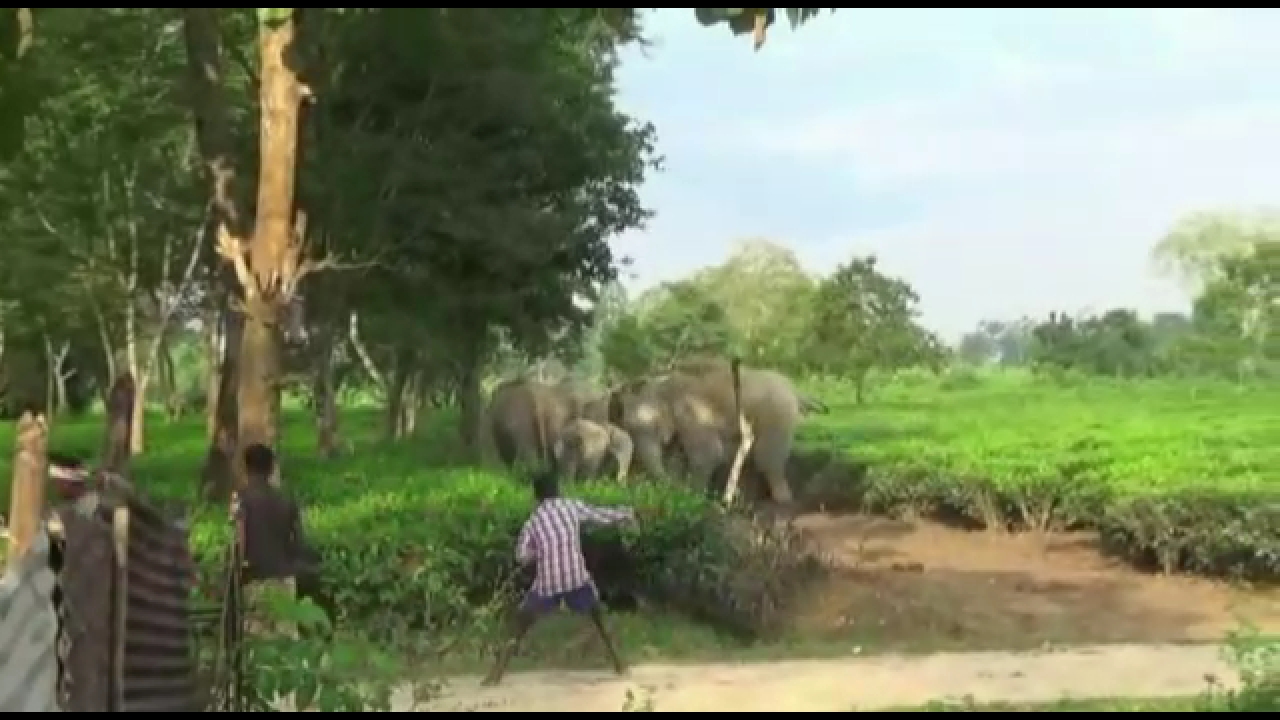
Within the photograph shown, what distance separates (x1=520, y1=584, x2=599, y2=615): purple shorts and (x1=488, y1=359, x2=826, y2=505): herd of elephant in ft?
39.9

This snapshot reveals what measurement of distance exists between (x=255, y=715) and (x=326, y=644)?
5.41ft

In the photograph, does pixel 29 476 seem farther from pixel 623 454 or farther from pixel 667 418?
pixel 667 418

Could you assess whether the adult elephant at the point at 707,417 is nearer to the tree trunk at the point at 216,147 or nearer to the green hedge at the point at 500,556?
the tree trunk at the point at 216,147

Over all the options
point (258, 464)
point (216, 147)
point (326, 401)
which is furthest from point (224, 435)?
point (326, 401)

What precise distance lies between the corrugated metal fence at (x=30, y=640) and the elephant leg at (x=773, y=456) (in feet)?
69.3

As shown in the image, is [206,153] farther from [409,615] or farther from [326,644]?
[326,644]

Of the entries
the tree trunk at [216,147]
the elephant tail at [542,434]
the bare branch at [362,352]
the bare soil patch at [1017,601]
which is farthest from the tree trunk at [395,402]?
the bare soil patch at [1017,601]

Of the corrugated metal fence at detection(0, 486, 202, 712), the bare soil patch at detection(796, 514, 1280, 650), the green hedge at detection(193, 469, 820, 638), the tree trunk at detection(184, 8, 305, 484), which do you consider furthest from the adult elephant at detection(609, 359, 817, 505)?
the corrugated metal fence at detection(0, 486, 202, 712)

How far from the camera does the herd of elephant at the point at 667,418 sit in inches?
974

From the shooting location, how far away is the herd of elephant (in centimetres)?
2475

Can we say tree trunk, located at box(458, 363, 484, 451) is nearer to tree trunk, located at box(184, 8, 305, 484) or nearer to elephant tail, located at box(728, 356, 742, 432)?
elephant tail, located at box(728, 356, 742, 432)

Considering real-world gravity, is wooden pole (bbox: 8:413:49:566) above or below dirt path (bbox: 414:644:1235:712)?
above

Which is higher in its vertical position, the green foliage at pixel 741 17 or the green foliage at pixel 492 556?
the green foliage at pixel 741 17

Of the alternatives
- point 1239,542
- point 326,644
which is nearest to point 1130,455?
point 1239,542
